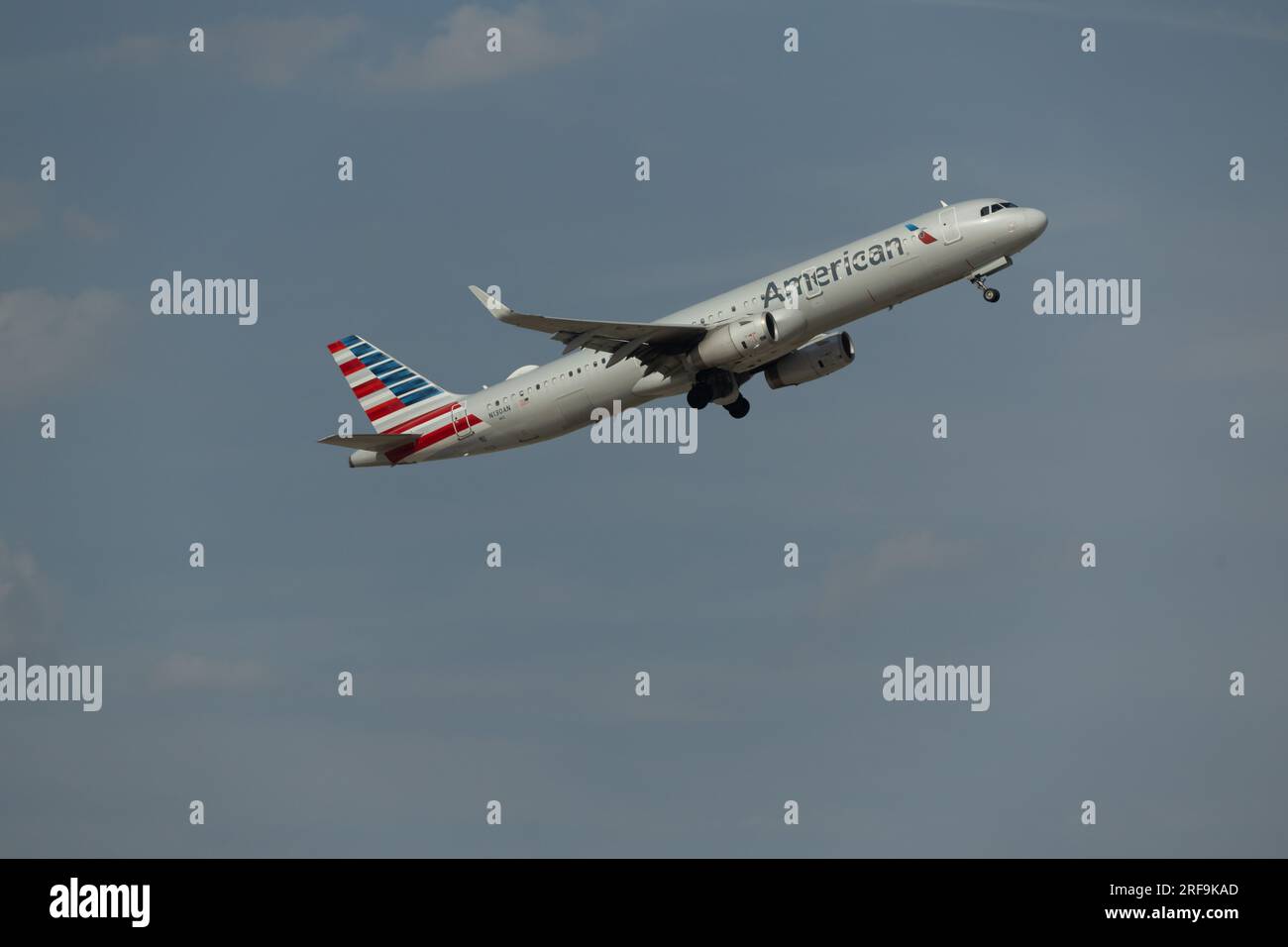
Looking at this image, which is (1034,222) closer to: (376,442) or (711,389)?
(711,389)

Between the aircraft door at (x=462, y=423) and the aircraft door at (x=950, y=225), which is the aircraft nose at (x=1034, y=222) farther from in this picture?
the aircraft door at (x=462, y=423)

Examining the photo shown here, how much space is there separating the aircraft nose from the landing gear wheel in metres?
14.3

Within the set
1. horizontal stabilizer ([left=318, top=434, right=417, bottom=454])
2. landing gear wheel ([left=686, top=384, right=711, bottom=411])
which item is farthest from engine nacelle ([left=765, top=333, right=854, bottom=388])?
horizontal stabilizer ([left=318, top=434, right=417, bottom=454])

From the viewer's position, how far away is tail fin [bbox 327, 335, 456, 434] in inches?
3231

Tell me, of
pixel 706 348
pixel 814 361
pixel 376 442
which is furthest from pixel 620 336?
pixel 376 442

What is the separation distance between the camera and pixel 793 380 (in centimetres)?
7812

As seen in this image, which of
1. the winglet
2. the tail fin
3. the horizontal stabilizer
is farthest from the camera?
the tail fin

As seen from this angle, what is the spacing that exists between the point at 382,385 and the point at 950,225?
89.7 feet

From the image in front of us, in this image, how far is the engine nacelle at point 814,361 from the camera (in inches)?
3066

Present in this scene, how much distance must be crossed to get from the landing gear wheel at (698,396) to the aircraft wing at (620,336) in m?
2.18

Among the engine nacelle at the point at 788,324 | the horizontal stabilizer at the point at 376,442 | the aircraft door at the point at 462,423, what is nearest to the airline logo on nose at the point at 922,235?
the engine nacelle at the point at 788,324

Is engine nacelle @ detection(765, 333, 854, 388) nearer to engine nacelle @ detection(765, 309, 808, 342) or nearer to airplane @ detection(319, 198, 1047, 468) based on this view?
airplane @ detection(319, 198, 1047, 468)

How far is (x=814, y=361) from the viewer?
77.9 meters

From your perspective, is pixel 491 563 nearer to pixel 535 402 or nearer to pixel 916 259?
pixel 535 402
